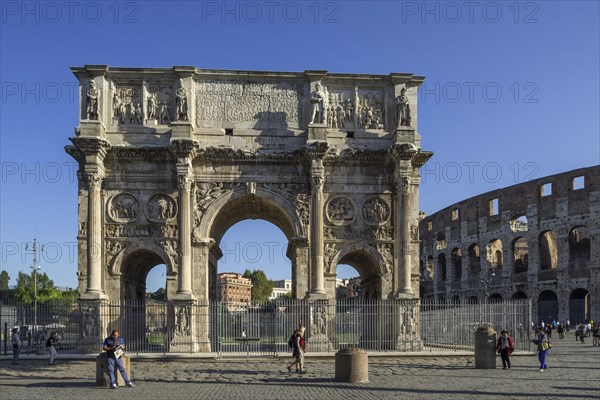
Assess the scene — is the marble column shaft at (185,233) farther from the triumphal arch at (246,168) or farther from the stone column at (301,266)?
the stone column at (301,266)

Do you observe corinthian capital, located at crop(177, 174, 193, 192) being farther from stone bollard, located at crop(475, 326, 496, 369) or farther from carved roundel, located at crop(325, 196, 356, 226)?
stone bollard, located at crop(475, 326, 496, 369)

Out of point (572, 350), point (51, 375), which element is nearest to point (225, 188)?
point (51, 375)

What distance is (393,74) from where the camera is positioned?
74.9ft

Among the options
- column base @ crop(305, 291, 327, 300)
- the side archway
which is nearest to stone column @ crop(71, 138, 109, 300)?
column base @ crop(305, 291, 327, 300)

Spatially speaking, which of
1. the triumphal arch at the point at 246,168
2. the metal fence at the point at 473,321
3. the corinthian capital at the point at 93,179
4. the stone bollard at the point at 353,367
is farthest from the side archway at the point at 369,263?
the stone bollard at the point at 353,367

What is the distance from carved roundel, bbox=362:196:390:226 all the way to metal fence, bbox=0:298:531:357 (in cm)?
266

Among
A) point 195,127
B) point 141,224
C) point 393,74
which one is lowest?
point 141,224

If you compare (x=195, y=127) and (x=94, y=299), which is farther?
(x=195, y=127)

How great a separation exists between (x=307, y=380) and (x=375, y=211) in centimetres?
910

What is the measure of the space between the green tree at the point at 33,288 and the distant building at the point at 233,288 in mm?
53628

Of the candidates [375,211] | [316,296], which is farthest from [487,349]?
[375,211]

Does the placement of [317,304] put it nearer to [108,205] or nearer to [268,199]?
[268,199]

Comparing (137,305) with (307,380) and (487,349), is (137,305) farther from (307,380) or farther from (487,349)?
(487,349)

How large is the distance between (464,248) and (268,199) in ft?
89.4
